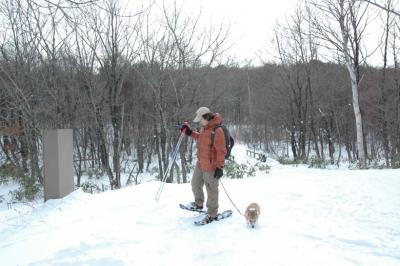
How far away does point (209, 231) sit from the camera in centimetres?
469

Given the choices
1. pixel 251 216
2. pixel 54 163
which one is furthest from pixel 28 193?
pixel 251 216

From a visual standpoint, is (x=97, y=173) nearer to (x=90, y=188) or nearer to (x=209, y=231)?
(x=90, y=188)

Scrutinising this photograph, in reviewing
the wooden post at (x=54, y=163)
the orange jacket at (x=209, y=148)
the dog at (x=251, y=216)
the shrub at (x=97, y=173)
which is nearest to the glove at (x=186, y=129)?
the orange jacket at (x=209, y=148)

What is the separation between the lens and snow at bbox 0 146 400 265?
3.77m

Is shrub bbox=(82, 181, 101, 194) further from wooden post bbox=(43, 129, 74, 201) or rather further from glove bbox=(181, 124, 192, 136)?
glove bbox=(181, 124, 192, 136)

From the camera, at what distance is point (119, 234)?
4.46 meters

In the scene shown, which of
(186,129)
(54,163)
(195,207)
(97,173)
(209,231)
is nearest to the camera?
(209,231)

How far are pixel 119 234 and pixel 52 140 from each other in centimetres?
311

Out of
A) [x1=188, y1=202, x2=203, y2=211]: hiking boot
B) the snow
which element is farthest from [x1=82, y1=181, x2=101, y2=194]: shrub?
[x1=188, y1=202, x2=203, y2=211]: hiking boot

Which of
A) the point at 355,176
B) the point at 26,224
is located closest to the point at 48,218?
the point at 26,224

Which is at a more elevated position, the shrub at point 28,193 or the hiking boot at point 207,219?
the hiking boot at point 207,219

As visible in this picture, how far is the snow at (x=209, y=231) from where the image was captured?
3.77 metres

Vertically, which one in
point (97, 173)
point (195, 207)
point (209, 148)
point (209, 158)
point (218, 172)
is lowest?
point (97, 173)

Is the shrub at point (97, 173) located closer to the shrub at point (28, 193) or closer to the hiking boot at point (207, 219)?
the shrub at point (28, 193)
